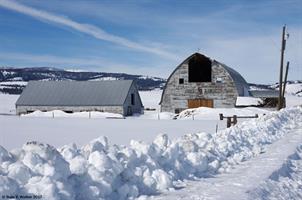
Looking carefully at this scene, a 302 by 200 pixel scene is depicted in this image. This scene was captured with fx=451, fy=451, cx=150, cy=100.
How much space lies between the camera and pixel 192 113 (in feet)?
131

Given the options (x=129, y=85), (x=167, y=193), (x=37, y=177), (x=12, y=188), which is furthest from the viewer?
(x=129, y=85)

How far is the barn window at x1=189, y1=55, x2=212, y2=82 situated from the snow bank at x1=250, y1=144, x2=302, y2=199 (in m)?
34.0

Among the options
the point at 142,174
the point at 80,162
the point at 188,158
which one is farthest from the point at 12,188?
the point at 188,158

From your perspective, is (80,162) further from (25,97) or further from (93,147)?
(25,97)

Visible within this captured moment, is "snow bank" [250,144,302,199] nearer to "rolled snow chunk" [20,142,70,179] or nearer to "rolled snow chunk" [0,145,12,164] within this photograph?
"rolled snow chunk" [20,142,70,179]

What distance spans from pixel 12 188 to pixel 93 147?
2.65 m

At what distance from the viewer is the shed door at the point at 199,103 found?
145 ft

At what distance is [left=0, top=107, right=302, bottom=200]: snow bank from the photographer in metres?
5.69

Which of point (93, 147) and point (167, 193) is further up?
point (93, 147)

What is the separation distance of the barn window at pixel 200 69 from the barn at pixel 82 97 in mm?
7453

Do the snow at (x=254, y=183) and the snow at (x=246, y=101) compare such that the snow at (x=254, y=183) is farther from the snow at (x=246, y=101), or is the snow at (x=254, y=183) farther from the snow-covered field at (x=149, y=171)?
the snow at (x=246, y=101)

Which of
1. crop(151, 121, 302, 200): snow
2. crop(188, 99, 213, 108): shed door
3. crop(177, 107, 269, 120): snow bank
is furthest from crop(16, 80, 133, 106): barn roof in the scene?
crop(151, 121, 302, 200): snow

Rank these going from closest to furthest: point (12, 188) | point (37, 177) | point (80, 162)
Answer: point (12, 188)
point (37, 177)
point (80, 162)

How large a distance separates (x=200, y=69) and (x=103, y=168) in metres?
39.6
